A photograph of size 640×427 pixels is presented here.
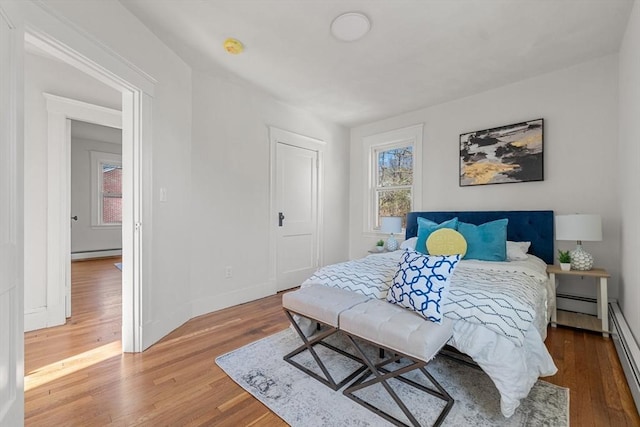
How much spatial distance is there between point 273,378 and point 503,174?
3.13 meters

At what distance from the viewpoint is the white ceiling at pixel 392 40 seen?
1981mm

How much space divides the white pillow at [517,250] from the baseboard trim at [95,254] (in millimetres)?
7573

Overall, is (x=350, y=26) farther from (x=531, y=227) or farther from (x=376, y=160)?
(x=531, y=227)

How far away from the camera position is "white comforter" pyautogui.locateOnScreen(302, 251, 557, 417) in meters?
1.40

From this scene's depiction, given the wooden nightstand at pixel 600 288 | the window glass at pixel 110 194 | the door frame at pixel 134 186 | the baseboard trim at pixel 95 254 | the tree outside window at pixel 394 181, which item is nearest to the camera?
the door frame at pixel 134 186

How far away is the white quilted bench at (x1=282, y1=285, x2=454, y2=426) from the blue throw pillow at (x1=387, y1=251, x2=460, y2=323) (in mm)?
54

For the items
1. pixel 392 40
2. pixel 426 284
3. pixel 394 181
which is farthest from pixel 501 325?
pixel 394 181

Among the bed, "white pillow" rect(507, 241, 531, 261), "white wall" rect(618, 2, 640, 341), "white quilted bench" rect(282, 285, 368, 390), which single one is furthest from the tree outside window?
"white quilted bench" rect(282, 285, 368, 390)

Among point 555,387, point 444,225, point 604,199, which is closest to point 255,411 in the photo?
point 555,387

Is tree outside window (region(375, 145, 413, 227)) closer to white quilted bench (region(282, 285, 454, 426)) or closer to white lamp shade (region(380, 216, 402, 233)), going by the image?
white lamp shade (region(380, 216, 402, 233))

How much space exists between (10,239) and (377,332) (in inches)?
67.2

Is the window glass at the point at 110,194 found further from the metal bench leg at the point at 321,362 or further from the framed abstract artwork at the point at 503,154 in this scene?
the framed abstract artwork at the point at 503,154

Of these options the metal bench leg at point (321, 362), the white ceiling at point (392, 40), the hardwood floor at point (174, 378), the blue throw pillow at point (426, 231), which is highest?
the white ceiling at point (392, 40)

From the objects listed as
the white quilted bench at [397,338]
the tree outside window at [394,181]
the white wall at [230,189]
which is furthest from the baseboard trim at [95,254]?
the white quilted bench at [397,338]
